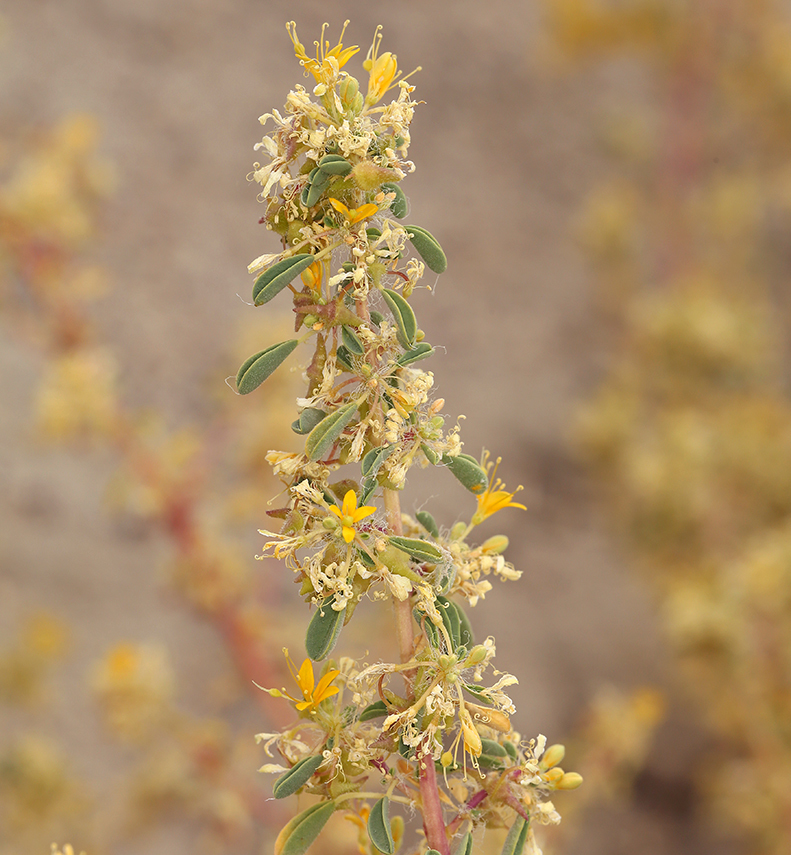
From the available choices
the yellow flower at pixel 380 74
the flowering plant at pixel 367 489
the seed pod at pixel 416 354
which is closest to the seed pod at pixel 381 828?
the flowering plant at pixel 367 489

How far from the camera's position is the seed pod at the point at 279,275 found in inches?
16.2

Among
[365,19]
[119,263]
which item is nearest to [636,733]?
[119,263]

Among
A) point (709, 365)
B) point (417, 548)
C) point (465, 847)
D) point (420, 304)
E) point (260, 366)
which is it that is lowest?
point (465, 847)

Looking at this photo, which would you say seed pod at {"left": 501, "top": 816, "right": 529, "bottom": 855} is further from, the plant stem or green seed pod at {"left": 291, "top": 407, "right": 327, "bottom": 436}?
green seed pod at {"left": 291, "top": 407, "right": 327, "bottom": 436}

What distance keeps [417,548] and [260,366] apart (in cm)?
13

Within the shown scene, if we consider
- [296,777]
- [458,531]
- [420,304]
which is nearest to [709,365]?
[420,304]

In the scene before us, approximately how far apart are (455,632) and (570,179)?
9.71 ft

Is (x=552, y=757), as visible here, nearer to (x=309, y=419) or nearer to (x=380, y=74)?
(x=309, y=419)

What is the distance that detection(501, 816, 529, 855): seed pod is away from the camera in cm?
43

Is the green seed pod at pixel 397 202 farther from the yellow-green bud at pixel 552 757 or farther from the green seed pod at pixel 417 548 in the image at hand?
the yellow-green bud at pixel 552 757

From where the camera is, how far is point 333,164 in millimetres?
390

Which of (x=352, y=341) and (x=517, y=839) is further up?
(x=352, y=341)

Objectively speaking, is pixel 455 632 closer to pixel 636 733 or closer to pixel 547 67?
pixel 636 733

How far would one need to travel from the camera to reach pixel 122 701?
3.56 feet
